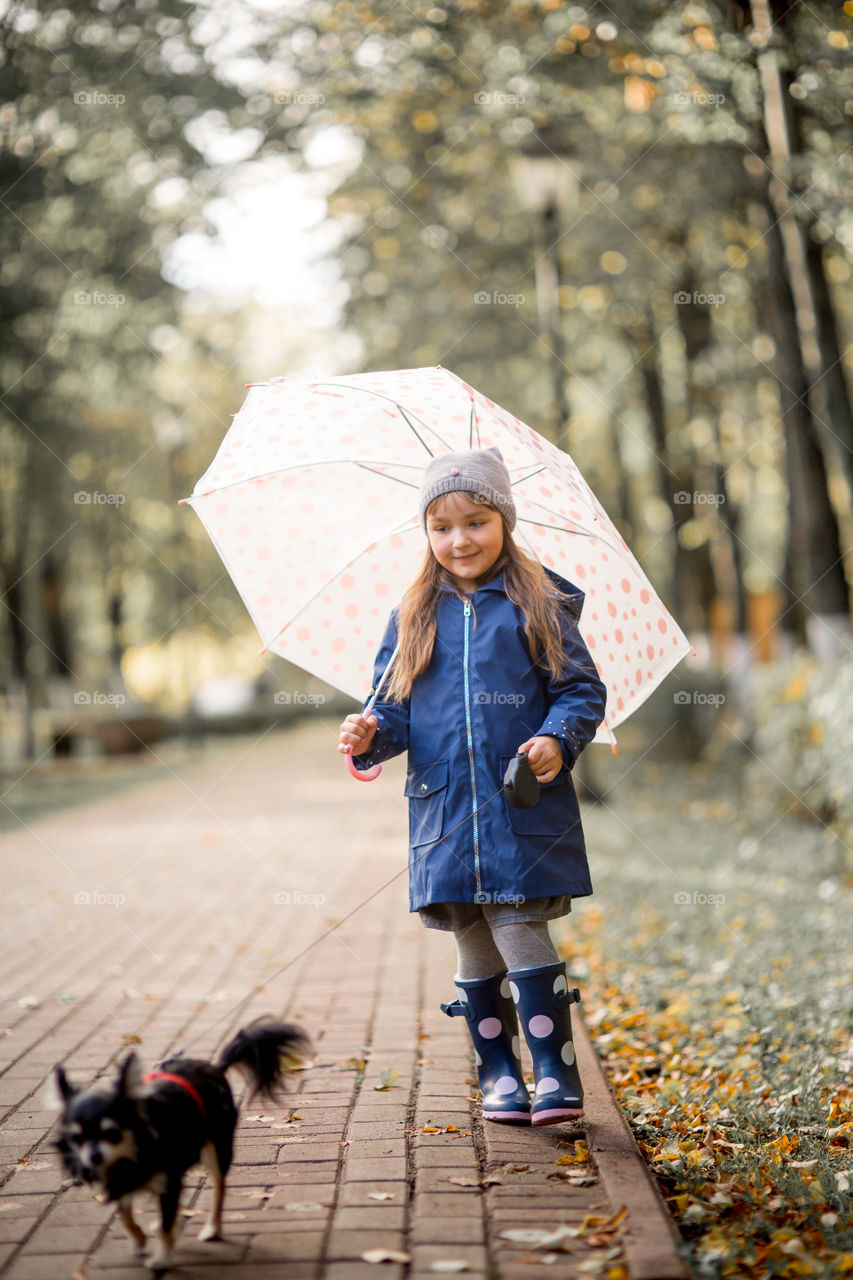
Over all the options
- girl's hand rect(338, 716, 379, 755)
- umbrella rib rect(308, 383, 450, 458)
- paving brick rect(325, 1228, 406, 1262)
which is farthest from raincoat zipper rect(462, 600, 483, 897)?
paving brick rect(325, 1228, 406, 1262)

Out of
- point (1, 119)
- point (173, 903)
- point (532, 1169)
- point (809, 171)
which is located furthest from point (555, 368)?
point (532, 1169)

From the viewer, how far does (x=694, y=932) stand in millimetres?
7504

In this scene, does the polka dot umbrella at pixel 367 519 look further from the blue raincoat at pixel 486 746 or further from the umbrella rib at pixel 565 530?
the blue raincoat at pixel 486 746

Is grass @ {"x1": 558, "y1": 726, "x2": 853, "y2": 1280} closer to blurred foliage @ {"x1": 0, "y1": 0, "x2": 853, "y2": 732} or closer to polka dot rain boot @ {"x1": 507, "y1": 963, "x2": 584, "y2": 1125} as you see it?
polka dot rain boot @ {"x1": 507, "y1": 963, "x2": 584, "y2": 1125}

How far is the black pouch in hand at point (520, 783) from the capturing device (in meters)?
3.41

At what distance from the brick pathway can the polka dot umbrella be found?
1.37 m

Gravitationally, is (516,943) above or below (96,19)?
below

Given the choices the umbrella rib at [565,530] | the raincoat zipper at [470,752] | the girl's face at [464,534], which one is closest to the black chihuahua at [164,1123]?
the raincoat zipper at [470,752]

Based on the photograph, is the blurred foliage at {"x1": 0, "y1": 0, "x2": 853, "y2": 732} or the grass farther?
the blurred foliage at {"x1": 0, "y1": 0, "x2": 853, "y2": 732}

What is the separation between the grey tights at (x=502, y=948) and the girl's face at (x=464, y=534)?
41.3 inches

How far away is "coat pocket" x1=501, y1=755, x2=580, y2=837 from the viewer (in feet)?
11.7

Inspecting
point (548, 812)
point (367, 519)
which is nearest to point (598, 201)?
point (367, 519)

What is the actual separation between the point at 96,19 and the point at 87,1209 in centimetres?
1023

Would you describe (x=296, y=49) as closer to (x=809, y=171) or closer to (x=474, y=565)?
(x=809, y=171)
